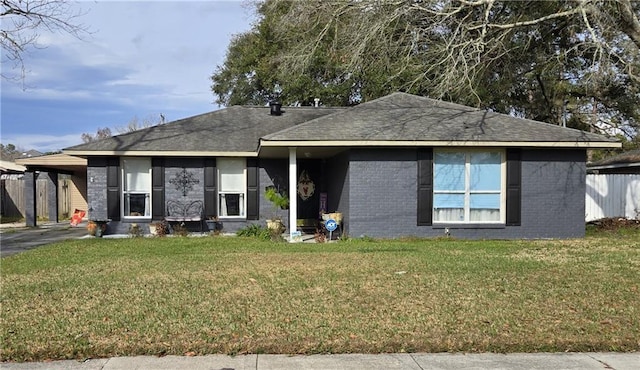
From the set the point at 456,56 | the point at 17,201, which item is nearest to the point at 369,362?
the point at 456,56

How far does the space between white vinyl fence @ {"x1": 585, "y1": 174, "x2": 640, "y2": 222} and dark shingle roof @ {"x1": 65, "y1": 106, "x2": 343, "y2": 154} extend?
32.5ft

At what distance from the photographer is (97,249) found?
12383 mm

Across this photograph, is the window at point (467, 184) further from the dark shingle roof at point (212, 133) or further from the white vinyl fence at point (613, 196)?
the white vinyl fence at point (613, 196)

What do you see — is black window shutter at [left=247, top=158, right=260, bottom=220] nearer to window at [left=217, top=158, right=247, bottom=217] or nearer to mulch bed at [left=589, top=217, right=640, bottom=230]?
window at [left=217, top=158, right=247, bottom=217]

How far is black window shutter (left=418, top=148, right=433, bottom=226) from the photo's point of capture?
1391 centimetres

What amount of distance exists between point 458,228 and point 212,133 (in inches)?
329

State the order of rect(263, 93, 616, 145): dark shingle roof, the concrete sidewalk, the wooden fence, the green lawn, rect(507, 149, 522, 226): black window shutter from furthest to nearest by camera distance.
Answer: the wooden fence, rect(507, 149, 522, 226): black window shutter, rect(263, 93, 616, 145): dark shingle roof, the green lawn, the concrete sidewalk

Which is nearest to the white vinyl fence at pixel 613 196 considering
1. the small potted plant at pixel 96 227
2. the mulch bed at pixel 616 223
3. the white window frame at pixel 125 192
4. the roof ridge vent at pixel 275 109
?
the mulch bed at pixel 616 223

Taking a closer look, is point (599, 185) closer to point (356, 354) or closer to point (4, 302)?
point (356, 354)

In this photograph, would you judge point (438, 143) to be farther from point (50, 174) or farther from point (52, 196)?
point (52, 196)

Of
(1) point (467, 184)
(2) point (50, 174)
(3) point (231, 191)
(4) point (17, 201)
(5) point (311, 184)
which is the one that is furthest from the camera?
(4) point (17, 201)

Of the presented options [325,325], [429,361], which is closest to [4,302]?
[325,325]

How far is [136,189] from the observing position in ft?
54.7

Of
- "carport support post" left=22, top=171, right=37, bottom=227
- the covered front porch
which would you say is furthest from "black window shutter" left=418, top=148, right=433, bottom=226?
"carport support post" left=22, top=171, right=37, bottom=227
